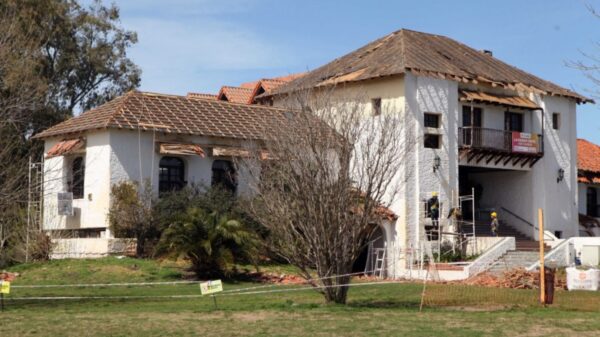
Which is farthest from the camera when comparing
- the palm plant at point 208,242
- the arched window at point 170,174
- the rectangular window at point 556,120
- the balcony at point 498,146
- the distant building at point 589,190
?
the distant building at point 589,190

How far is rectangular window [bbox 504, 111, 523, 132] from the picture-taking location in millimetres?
46469

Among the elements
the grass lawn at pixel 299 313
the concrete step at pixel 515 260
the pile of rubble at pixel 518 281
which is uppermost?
the concrete step at pixel 515 260

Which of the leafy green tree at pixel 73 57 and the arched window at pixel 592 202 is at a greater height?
the leafy green tree at pixel 73 57

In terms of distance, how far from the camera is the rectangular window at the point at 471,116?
147 ft

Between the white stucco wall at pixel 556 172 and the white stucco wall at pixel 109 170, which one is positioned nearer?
the white stucco wall at pixel 109 170

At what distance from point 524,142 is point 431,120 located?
551 cm

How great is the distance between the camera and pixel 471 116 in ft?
147

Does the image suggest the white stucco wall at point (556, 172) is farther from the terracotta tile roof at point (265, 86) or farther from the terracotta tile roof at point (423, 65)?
the terracotta tile roof at point (265, 86)

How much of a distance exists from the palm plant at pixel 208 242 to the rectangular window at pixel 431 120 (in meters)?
11.6

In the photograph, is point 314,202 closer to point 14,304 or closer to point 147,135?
point 14,304

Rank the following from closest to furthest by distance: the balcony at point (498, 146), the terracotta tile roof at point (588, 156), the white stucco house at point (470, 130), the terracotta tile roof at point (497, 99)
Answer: the white stucco house at point (470, 130) → the terracotta tile roof at point (497, 99) → the balcony at point (498, 146) → the terracotta tile roof at point (588, 156)

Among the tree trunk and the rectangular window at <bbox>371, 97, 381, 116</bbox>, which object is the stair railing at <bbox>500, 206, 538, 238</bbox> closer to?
the rectangular window at <bbox>371, 97, 381, 116</bbox>

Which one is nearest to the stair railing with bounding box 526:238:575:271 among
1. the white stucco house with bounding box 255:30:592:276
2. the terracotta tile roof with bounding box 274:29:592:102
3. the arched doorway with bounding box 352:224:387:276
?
the white stucco house with bounding box 255:30:592:276

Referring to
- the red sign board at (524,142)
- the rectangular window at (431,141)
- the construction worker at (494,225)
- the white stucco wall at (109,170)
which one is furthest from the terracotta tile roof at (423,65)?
the construction worker at (494,225)
